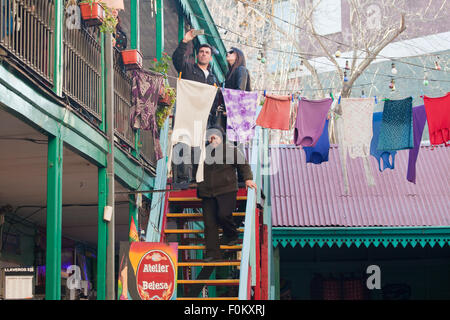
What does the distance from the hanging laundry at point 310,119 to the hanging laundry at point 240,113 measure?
1179mm

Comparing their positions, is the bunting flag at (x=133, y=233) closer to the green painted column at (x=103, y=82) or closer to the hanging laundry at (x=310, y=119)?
the green painted column at (x=103, y=82)

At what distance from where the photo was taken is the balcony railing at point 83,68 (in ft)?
28.3

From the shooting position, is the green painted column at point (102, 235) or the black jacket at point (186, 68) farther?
the black jacket at point (186, 68)

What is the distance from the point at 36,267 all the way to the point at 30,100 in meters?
7.55

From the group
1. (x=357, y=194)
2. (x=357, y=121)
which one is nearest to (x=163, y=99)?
(x=357, y=121)

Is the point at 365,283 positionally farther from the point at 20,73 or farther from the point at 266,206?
the point at 20,73

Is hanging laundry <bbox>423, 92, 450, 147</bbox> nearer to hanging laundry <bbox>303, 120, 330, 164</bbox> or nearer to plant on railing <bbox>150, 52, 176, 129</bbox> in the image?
hanging laundry <bbox>303, 120, 330, 164</bbox>

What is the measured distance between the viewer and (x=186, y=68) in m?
10.5

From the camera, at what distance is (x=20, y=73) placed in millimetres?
7004

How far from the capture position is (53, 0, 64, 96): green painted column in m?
7.93

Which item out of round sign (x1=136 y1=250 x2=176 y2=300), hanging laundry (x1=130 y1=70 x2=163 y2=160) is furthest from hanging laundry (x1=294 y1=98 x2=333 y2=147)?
round sign (x1=136 y1=250 x2=176 y2=300)

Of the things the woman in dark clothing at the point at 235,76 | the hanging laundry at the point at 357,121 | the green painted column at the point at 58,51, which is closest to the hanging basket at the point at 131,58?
the woman in dark clothing at the point at 235,76

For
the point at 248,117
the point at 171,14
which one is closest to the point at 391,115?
the point at 248,117

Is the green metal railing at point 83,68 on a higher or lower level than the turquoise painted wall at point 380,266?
higher
